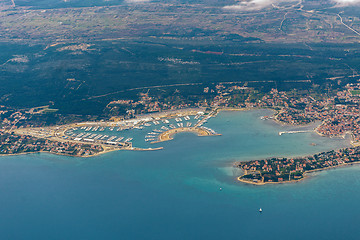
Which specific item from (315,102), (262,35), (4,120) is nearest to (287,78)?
(315,102)

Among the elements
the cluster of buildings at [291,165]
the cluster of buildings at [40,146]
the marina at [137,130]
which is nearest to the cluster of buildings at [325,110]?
the cluster of buildings at [291,165]

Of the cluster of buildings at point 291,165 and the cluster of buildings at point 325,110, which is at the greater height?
the cluster of buildings at point 325,110

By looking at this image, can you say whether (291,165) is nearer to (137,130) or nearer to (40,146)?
(137,130)

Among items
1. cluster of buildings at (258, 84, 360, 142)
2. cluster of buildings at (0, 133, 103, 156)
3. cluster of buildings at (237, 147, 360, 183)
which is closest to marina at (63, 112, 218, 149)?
cluster of buildings at (0, 133, 103, 156)

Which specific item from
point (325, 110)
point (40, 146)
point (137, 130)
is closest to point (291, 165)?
point (325, 110)

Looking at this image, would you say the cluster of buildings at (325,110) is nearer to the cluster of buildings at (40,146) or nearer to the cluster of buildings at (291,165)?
the cluster of buildings at (291,165)

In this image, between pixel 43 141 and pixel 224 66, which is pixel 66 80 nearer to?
pixel 43 141

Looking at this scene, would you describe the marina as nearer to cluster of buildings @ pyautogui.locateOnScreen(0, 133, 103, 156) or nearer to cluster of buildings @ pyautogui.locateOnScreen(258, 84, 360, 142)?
cluster of buildings @ pyautogui.locateOnScreen(0, 133, 103, 156)

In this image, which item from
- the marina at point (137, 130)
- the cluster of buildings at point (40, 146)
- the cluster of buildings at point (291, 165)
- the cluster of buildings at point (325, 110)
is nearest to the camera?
the cluster of buildings at point (291, 165)
